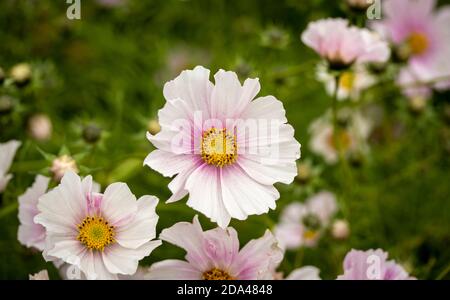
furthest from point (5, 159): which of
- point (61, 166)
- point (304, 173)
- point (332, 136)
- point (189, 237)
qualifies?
point (332, 136)

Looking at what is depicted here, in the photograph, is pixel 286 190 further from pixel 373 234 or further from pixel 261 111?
pixel 261 111

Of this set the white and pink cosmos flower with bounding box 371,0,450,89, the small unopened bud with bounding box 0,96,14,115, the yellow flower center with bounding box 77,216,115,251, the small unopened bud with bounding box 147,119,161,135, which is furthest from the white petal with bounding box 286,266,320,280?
the white and pink cosmos flower with bounding box 371,0,450,89

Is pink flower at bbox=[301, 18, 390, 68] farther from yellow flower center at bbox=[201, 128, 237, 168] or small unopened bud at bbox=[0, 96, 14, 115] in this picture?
small unopened bud at bbox=[0, 96, 14, 115]

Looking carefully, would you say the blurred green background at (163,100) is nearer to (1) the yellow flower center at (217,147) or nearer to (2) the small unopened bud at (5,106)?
(2) the small unopened bud at (5,106)

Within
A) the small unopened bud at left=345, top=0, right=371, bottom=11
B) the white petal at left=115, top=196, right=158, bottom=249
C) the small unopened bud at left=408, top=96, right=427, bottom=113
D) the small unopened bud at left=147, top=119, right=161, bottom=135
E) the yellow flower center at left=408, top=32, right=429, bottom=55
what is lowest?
the white petal at left=115, top=196, right=158, bottom=249

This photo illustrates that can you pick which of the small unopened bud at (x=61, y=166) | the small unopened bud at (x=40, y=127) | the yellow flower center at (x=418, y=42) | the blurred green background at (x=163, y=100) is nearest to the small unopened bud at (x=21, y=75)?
the blurred green background at (x=163, y=100)
